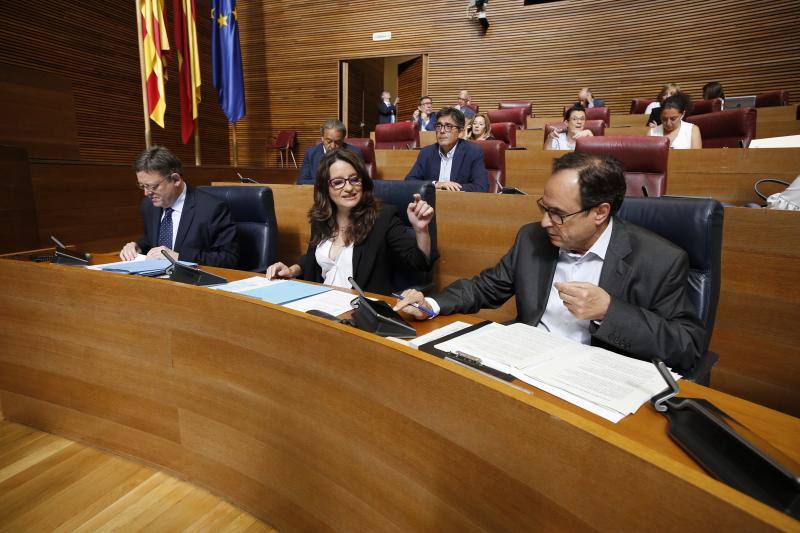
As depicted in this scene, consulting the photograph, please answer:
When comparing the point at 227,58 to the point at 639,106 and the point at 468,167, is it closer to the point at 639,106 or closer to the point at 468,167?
the point at 468,167

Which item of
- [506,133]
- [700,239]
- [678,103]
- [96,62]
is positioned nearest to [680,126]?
[678,103]

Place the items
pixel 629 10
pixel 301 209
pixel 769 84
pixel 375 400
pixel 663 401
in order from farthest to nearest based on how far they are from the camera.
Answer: pixel 629 10, pixel 769 84, pixel 301 209, pixel 375 400, pixel 663 401

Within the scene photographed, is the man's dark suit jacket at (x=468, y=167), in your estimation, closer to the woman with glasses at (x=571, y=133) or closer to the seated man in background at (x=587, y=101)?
the woman with glasses at (x=571, y=133)

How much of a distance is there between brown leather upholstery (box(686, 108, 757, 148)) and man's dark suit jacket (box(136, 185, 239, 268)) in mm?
3554

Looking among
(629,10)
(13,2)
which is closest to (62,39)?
(13,2)

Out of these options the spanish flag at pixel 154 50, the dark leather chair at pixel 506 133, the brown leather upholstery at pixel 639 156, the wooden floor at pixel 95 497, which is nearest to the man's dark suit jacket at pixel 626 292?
the wooden floor at pixel 95 497

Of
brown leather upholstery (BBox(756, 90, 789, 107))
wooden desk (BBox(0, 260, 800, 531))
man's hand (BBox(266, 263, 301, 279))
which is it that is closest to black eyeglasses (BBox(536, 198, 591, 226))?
wooden desk (BBox(0, 260, 800, 531))

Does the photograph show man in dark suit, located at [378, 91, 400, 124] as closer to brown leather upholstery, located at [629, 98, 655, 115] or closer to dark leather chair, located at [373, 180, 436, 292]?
brown leather upholstery, located at [629, 98, 655, 115]

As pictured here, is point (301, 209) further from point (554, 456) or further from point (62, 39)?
point (62, 39)

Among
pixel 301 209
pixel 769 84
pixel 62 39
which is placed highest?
pixel 62 39

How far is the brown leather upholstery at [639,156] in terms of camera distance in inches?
91.7

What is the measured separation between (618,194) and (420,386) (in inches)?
31.8

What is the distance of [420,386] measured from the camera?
735 millimetres

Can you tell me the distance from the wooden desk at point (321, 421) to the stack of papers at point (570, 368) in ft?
0.11
